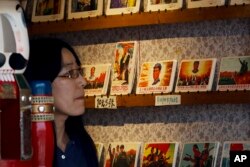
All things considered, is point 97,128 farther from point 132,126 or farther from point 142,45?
point 142,45

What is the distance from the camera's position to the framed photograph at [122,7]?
3739 mm

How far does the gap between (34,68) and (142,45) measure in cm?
98

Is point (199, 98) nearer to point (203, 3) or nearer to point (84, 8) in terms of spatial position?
point (203, 3)

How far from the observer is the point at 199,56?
12.4ft

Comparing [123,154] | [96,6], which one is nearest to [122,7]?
[96,6]

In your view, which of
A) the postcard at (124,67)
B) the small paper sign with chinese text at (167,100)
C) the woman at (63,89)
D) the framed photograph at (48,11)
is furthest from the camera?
the framed photograph at (48,11)

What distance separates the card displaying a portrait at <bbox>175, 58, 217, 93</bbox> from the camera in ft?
11.8

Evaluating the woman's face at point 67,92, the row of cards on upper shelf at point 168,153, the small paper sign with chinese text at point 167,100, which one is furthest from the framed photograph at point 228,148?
the woman's face at point 67,92

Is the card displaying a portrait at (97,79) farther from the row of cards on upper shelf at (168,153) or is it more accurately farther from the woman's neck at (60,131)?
the woman's neck at (60,131)

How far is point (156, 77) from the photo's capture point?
3.75m

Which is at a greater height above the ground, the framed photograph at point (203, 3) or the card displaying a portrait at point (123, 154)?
the framed photograph at point (203, 3)

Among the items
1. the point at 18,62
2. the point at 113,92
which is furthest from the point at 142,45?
the point at 18,62

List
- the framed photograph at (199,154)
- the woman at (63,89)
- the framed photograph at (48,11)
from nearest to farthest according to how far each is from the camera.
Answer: the woman at (63,89)
the framed photograph at (199,154)
the framed photograph at (48,11)

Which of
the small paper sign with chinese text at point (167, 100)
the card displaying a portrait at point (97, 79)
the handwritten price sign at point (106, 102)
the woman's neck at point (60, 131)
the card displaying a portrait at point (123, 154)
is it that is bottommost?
the card displaying a portrait at point (123, 154)
